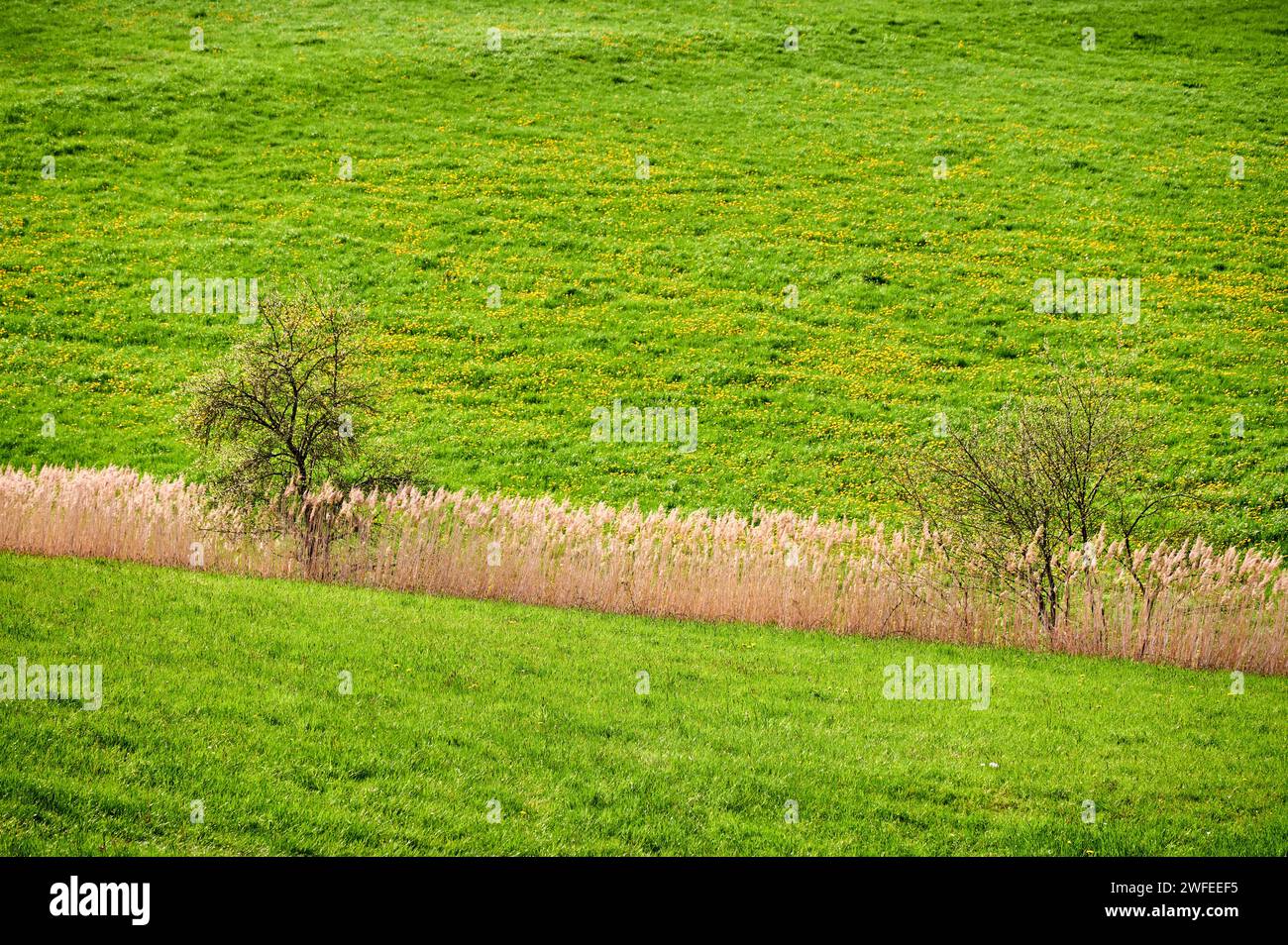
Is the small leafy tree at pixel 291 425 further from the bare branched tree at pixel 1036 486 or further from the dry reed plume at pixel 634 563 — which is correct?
the bare branched tree at pixel 1036 486

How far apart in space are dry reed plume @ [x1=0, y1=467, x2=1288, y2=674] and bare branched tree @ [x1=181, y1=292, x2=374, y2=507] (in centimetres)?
78

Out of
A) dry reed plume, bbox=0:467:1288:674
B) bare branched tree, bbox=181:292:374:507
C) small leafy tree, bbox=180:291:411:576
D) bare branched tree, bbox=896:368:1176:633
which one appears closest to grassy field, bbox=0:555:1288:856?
dry reed plume, bbox=0:467:1288:674

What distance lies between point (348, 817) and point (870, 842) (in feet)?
13.0

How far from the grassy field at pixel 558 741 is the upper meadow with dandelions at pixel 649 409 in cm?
6

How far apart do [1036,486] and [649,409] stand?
43.1 ft

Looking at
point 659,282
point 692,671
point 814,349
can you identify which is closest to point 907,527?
point 692,671

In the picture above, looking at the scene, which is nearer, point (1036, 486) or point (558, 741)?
point (558, 741)

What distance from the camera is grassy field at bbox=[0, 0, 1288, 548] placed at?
81.9ft

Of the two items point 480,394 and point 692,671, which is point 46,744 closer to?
point 692,671

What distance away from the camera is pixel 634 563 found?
14.6 metres

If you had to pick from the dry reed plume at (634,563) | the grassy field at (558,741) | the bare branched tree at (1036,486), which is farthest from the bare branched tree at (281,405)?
the bare branched tree at (1036,486)

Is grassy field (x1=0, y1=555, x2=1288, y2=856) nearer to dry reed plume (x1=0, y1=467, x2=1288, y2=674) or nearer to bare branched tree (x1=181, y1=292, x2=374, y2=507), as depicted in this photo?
dry reed plume (x1=0, y1=467, x2=1288, y2=674)

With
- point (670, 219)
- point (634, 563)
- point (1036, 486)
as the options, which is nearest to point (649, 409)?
point (634, 563)

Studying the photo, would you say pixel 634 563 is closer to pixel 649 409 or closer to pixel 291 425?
pixel 291 425
